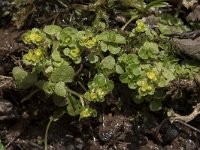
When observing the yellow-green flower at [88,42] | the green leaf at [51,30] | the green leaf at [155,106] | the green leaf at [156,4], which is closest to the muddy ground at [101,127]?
the green leaf at [155,106]

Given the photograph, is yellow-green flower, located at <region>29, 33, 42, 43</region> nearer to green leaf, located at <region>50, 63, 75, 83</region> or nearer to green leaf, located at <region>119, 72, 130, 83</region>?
green leaf, located at <region>50, 63, 75, 83</region>

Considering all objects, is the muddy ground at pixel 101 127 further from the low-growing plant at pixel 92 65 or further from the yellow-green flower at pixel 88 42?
the yellow-green flower at pixel 88 42

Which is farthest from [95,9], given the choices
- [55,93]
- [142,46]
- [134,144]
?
[134,144]

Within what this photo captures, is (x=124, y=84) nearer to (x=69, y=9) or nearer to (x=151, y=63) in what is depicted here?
(x=151, y=63)

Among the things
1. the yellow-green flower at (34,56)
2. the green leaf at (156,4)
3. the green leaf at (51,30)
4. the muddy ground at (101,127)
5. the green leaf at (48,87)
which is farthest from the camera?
the green leaf at (156,4)

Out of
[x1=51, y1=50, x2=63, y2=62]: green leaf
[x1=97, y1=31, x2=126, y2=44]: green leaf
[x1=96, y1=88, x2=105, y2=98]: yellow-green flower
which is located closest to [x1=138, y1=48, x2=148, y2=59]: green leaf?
[x1=97, y1=31, x2=126, y2=44]: green leaf

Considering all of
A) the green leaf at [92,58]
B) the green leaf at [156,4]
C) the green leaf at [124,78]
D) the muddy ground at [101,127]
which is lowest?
the muddy ground at [101,127]

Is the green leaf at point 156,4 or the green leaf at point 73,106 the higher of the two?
the green leaf at point 156,4
